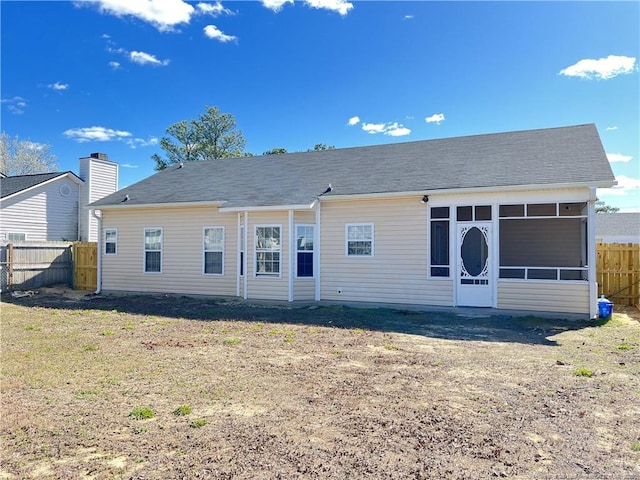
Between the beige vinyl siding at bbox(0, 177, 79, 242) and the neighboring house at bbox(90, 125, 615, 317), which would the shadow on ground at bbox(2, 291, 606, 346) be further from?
the beige vinyl siding at bbox(0, 177, 79, 242)

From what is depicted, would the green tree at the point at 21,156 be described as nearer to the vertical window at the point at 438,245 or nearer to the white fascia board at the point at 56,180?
the white fascia board at the point at 56,180

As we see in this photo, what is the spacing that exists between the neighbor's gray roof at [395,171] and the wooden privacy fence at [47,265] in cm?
310

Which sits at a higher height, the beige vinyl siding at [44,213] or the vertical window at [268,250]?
the beige vinyl siding at [44,213]

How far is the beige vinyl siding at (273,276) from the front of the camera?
12773 mm

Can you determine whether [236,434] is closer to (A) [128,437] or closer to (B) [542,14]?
(A) [128,437]

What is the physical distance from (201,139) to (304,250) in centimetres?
2978

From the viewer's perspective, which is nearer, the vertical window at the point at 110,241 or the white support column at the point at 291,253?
the white support column at the point at 291,253

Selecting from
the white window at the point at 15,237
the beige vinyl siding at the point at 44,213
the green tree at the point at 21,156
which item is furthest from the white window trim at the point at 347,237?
the green tree at the point at 21,156

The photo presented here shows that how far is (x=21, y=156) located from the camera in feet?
128

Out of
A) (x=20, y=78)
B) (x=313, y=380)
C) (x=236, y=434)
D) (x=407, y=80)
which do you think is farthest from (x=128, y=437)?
Result: (x=20, y=78)

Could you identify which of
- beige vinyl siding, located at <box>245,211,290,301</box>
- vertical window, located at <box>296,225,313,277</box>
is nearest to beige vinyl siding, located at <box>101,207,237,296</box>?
beige vinyl siding, located at <box>245,211,290,301</box>

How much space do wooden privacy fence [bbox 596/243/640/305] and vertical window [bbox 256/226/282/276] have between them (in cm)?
1000

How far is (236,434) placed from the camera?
383 cm

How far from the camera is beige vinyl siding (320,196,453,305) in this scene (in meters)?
11.7
